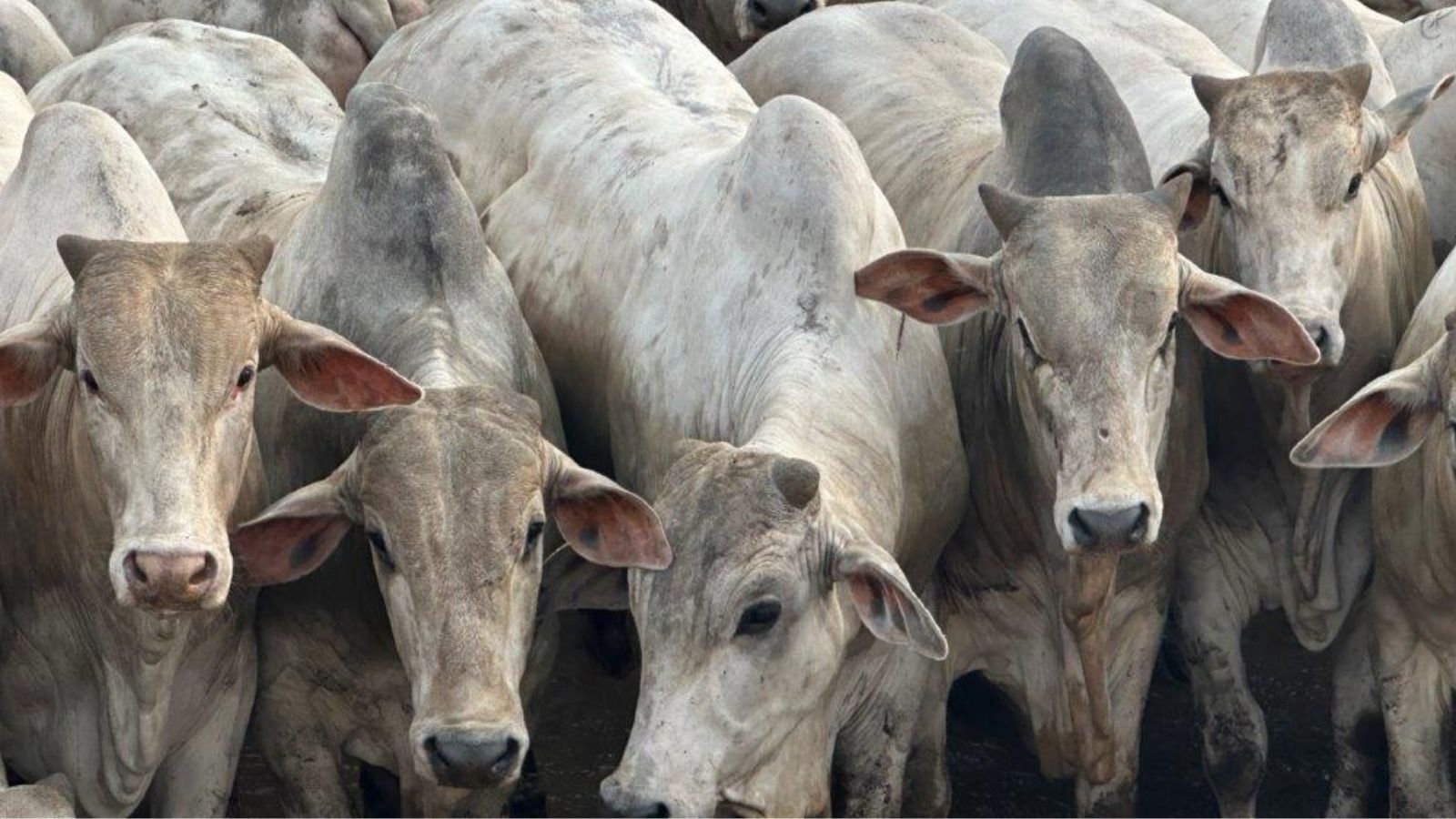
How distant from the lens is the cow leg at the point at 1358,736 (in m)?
8.48

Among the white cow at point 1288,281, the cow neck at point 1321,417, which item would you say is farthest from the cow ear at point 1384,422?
the cow neck at point 1321,417

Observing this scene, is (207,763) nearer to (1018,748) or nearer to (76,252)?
(76,252)

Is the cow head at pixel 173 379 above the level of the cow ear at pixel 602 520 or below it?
above

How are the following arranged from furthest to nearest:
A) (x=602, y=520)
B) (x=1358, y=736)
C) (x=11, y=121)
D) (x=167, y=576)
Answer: (x=11, y=121) → (x=1358, y=736) → (x=602, y=520) → (x=167, y=576)

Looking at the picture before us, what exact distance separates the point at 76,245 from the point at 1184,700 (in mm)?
3907

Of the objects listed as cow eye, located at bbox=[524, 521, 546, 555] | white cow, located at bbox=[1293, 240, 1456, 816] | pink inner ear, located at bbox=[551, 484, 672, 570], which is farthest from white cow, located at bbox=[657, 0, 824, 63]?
cow eye, located at bbox=[524, 521, 546, 555]

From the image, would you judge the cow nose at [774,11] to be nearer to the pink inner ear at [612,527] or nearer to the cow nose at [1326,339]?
the cow nose at [1326,339]

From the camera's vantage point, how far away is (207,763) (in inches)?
307

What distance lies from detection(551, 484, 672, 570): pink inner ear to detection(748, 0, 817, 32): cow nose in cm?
372

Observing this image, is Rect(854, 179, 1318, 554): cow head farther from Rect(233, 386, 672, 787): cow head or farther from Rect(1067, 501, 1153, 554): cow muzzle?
Rect(233, 386, 672, 787): cow head

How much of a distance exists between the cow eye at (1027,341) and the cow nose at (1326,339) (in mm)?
788

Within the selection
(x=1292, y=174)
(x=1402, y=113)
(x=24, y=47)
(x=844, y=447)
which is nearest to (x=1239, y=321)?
(x=1292, y=174)

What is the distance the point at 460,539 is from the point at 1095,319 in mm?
1497

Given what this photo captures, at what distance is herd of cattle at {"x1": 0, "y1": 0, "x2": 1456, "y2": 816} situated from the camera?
699 centimetres
